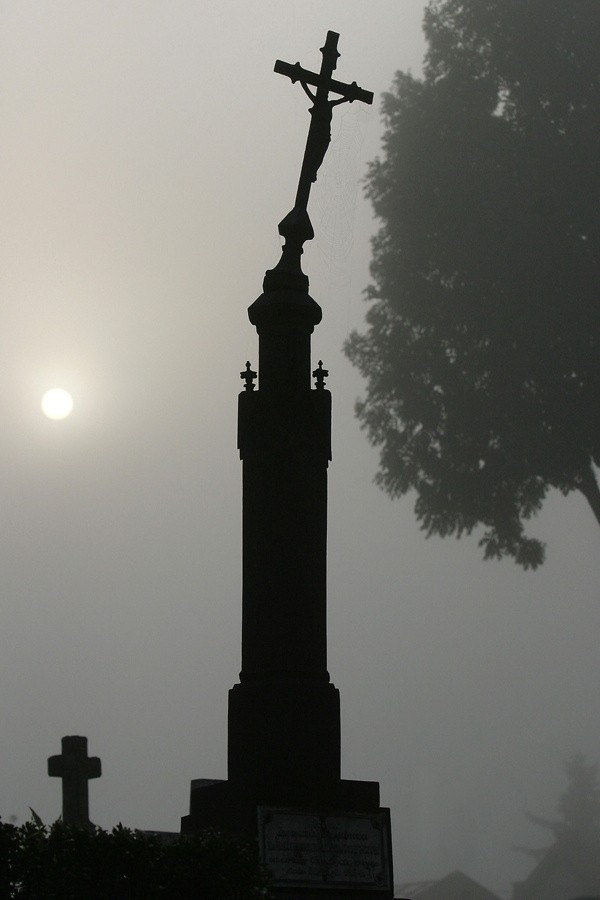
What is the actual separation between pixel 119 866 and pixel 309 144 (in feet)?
25.4

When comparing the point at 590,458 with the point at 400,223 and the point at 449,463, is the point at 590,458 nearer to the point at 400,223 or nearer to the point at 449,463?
the point at 449,463

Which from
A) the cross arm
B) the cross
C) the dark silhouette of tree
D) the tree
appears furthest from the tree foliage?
the dark silhouette of tree

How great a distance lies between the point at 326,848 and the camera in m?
10.7

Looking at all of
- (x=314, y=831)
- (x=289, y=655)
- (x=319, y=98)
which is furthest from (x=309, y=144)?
(x=314, y=831)

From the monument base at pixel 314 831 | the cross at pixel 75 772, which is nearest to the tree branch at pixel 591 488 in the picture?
the cross at pixel 75 772

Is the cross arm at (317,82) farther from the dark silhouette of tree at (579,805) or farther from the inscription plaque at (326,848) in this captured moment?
the dark silhouette of tree at (579,805)

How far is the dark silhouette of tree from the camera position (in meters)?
76.2

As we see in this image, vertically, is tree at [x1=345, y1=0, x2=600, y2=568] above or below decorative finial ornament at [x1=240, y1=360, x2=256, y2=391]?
above

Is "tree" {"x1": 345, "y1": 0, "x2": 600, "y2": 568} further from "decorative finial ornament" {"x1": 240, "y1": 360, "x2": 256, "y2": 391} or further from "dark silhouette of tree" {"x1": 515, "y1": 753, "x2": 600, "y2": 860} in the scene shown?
"dark silhouette of tree" {"x1": 515, "y1": 753, "x2": 600, "y2": 860}

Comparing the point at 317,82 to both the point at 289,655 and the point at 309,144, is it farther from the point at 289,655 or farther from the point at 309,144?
the point at 289,655

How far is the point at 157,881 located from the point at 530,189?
16.8 meters

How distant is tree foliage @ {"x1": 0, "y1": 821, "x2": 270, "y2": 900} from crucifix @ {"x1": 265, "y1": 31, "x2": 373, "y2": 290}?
5.78m

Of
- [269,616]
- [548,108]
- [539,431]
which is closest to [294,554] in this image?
[269,616]

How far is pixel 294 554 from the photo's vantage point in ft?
38.2
